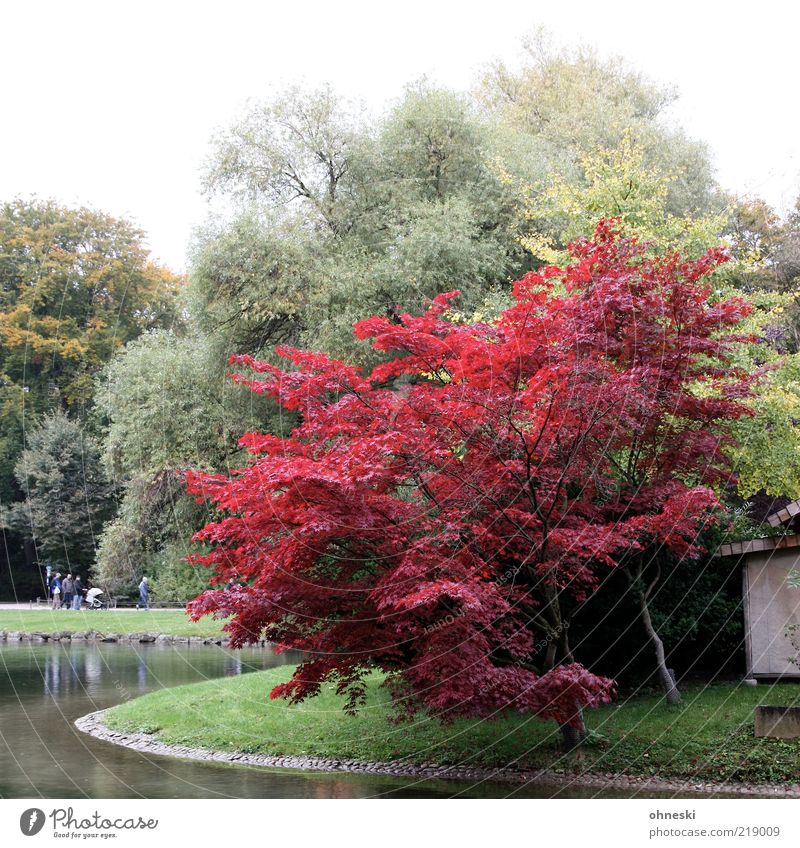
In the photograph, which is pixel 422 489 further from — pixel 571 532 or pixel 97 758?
pixel 97 758

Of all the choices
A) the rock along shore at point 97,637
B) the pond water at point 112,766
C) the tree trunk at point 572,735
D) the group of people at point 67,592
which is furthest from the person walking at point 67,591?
the tree trunk at point 572,735

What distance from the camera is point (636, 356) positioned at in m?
8.11

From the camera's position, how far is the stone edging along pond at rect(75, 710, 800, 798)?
7238 mm

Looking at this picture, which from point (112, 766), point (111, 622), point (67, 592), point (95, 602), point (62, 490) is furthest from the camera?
point (95, 602)

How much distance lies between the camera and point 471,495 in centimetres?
764

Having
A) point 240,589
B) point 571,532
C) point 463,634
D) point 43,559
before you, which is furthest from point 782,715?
point 43,559

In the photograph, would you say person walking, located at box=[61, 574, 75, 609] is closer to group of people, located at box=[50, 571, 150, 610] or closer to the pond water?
group of people, located at box=[50, 571, 150, 610]

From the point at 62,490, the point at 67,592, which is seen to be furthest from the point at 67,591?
Result: the point at 62,490

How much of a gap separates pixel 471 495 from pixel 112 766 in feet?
14.2

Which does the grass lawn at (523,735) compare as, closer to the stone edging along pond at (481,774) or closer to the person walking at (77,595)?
the stone edging along pond at (481,774)

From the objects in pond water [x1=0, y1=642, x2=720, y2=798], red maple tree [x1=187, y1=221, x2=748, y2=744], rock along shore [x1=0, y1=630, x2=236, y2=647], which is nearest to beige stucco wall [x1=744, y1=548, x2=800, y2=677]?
red maple tree [x1=187, y1=221, x2=748, y2=744]

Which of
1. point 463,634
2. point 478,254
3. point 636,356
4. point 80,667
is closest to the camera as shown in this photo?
point 463,634

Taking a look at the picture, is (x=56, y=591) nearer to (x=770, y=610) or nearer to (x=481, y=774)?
(x=481, y=774)

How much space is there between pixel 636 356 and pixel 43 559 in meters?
13.7
